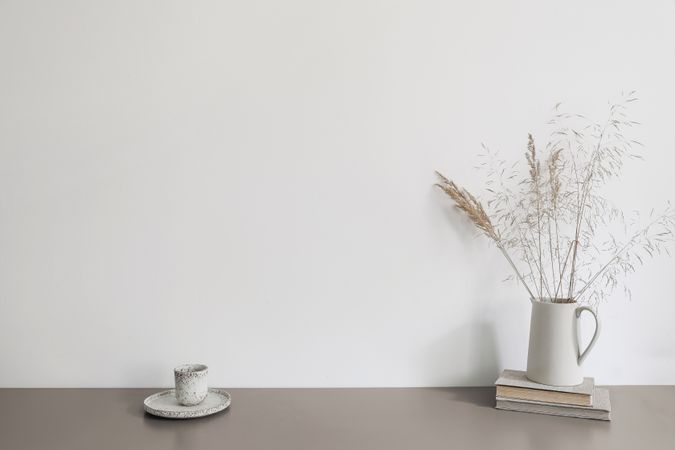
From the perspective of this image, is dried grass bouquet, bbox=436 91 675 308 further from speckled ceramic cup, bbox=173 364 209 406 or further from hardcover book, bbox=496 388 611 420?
speckled ceramic cup, bbox=173 364 209 406

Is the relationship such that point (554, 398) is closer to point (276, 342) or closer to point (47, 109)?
point (276, 342)

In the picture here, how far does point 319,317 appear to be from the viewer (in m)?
1.65

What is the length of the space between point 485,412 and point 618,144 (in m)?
0.70

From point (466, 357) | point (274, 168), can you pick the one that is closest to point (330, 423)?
point (466, 357)

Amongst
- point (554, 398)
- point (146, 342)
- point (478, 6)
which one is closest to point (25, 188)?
point (146, 342)

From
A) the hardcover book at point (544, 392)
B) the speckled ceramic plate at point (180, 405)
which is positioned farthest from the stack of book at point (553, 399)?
the speckled ceramic plate at point (180, 405)

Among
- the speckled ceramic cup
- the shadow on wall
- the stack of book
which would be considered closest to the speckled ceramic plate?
the speckled ceramic cup

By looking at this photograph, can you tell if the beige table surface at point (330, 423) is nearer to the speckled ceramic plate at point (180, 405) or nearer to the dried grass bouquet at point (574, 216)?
the speckled ceramic plate at point (180, 405)

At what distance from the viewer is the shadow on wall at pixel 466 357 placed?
1.66 m

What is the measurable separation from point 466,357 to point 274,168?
2.09ft

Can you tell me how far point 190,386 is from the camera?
1.45 metres

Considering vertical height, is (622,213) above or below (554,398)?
above

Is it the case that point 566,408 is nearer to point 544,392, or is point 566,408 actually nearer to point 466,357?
point 544,392

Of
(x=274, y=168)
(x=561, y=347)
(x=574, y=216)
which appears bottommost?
(x=561, y=347)
